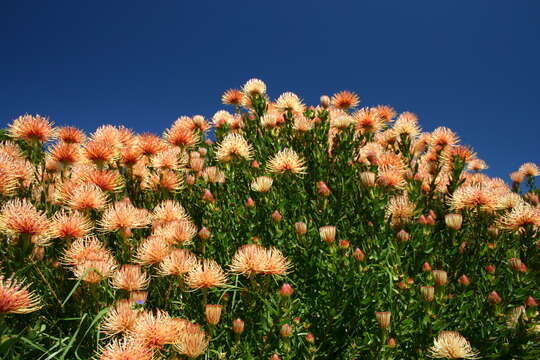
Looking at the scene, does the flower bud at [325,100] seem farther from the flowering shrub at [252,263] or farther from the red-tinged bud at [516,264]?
the red-tinged bud at [516,264]

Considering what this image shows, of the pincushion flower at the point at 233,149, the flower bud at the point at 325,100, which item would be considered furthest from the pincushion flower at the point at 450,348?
the flower bud at the point at 325,100

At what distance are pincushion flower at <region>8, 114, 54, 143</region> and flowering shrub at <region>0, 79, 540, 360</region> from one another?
0.01 meters

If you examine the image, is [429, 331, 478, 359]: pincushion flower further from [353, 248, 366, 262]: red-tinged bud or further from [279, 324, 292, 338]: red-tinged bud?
[279, 324, 292, 338]: red-tinged bud

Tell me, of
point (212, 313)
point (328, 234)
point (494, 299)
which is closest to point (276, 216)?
point (328, 234)

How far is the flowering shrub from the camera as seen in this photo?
167 cm

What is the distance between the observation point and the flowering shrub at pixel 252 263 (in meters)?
1.67

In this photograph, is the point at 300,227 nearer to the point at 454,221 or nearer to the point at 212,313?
the point at 212,313

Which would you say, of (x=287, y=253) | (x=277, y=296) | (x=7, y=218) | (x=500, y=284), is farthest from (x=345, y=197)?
(x=7, y=218)

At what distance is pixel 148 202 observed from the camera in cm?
319

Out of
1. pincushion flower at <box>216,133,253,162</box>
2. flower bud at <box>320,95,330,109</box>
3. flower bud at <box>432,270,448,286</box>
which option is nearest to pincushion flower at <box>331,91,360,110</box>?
flower bud at <box>320,95,330,109</box>

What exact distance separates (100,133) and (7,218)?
3.89 feet

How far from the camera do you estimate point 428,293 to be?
69.1 inches

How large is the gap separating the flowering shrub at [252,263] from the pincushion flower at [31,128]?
0.01m

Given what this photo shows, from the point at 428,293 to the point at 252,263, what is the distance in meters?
0.78
